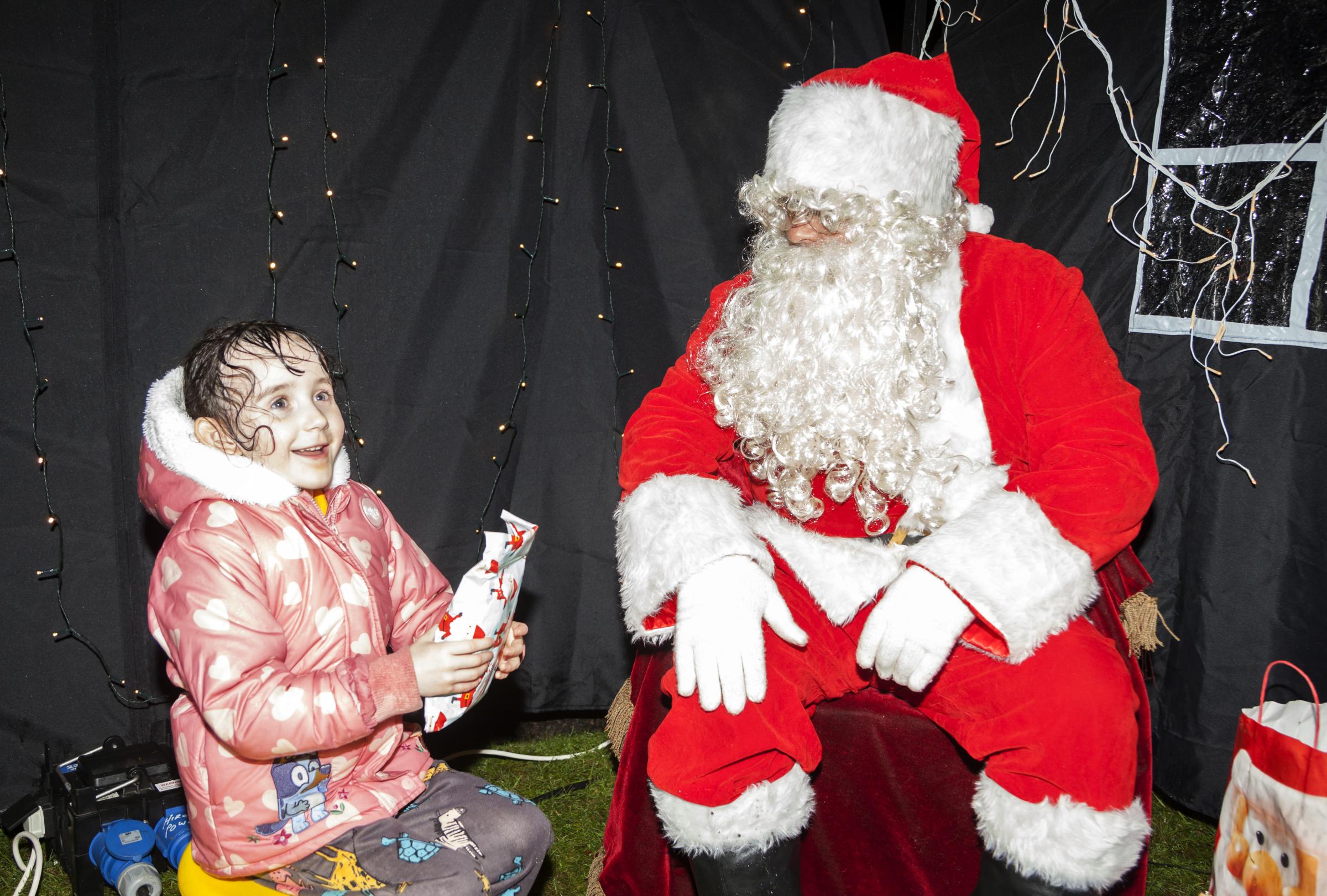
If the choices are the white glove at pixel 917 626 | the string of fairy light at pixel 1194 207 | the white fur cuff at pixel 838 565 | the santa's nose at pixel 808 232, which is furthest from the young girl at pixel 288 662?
the string of fairy light at pixel 1194 207

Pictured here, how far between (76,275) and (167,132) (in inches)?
16.1

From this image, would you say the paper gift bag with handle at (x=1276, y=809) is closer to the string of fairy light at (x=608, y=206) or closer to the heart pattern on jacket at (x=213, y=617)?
the string of fairy light at (x=608, y=206)

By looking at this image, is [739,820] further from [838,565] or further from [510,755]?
[510,755]

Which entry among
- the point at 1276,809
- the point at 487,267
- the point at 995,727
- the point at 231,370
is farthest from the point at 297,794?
the point at 1276,809

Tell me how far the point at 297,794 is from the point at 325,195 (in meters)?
1.50

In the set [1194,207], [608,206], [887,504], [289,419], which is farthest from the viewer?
[608,206]

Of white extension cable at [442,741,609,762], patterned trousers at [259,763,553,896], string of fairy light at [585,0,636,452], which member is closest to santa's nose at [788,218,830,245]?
string of fairy light at [585,0,636,452]

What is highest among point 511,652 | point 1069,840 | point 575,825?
point 511,652

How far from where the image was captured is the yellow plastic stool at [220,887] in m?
1.62

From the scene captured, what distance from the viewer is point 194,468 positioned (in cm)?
163

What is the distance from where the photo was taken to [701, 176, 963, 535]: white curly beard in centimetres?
190

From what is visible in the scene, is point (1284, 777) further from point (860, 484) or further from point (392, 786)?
point (392, 786)

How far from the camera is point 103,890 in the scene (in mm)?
2020

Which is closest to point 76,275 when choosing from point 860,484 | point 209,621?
point 209,621
